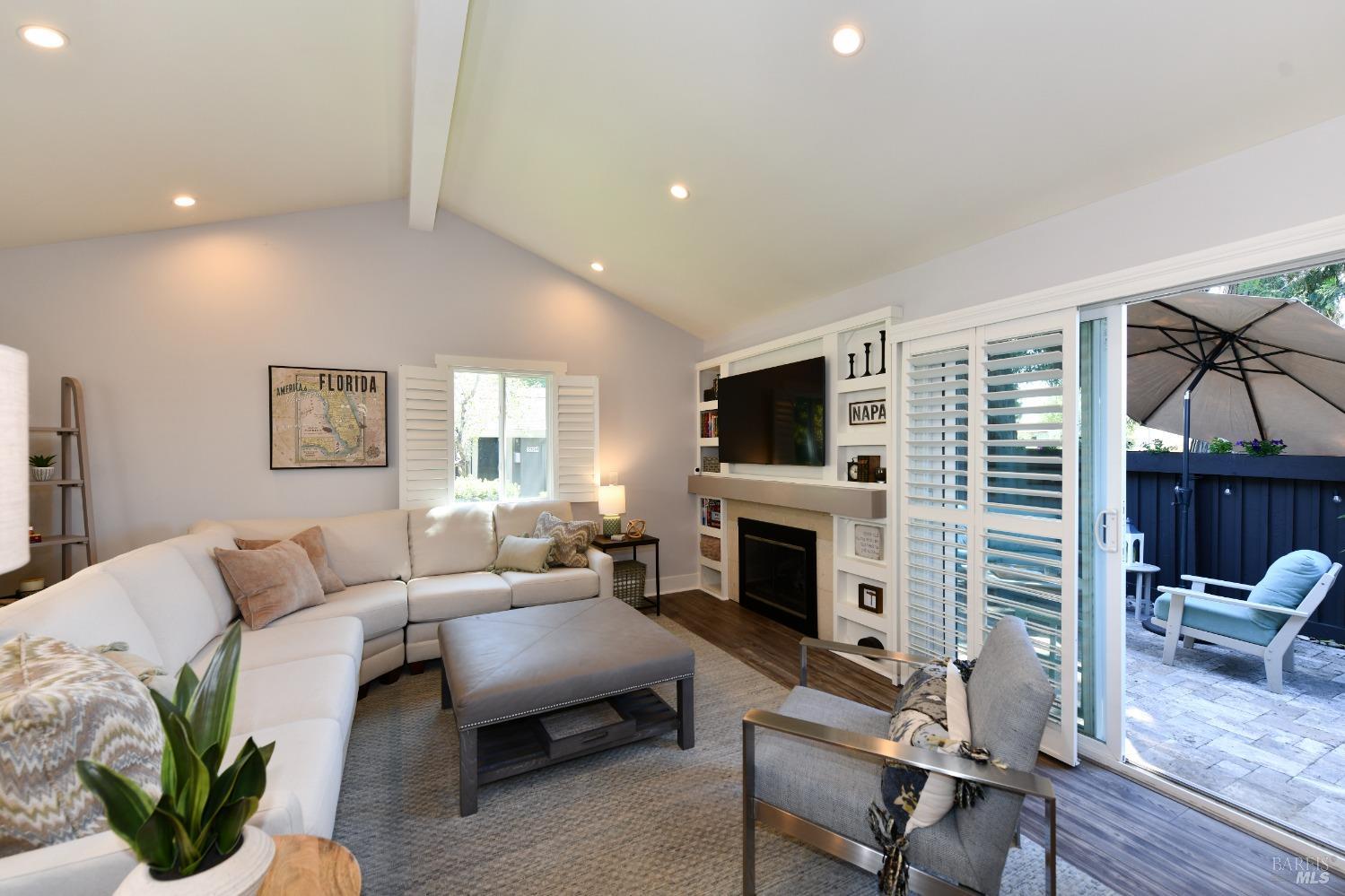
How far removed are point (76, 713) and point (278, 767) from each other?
59 cm

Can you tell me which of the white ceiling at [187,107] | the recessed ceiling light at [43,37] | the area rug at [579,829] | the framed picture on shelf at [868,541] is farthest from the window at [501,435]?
the recessed ceiling light at [43,37]

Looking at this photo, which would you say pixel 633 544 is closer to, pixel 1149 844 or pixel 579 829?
pixel 579 829

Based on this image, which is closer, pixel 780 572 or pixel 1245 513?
pixel 1245 513

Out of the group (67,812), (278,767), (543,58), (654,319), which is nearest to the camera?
(67,812)

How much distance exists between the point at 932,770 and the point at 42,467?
4633 mm

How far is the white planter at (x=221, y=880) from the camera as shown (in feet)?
2.78

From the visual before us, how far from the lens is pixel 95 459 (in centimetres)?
346

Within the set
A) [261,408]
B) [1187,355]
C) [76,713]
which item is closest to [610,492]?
[261,408]

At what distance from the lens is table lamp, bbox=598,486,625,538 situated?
181 inches

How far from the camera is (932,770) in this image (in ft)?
4.37

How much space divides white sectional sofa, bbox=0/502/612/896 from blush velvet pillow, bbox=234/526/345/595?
0.27 feet

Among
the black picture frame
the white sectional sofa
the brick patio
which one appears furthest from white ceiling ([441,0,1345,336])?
the white sectional sofa

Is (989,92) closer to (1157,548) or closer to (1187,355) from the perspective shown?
(1187,355)

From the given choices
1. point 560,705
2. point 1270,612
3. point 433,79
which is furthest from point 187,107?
point 1270,612
